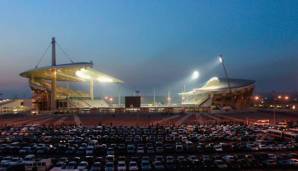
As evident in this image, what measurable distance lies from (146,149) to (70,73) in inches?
1741

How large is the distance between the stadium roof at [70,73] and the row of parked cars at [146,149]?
26.9 meters

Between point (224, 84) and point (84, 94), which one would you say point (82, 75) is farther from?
point (224, 84)

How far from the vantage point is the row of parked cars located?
18.4 metres

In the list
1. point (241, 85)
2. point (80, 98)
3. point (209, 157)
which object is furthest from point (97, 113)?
point (209, 157)

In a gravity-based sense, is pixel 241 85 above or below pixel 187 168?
above

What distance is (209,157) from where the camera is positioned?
19891 mm

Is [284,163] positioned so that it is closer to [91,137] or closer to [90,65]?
[91,137]

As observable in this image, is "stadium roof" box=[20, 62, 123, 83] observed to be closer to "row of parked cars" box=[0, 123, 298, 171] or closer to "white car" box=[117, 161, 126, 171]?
"row of parked cars" box=[0, 123, 298, 171]

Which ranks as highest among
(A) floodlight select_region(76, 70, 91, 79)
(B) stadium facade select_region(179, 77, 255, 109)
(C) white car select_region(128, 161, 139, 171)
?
(A) floodlight select_region(76, 70, 91, 79)

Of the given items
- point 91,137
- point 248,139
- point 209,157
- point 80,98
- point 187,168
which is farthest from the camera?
point 80,98

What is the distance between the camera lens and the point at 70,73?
6481cm

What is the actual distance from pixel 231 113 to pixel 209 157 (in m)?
34.3

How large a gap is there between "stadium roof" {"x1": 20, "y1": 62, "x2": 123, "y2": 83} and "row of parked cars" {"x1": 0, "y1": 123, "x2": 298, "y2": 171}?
26.9 meters

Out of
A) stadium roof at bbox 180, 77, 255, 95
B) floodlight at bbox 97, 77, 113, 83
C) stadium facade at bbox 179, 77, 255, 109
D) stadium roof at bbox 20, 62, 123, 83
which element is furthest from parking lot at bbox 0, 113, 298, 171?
floodlight at bbox 97, 77, 113, 83
